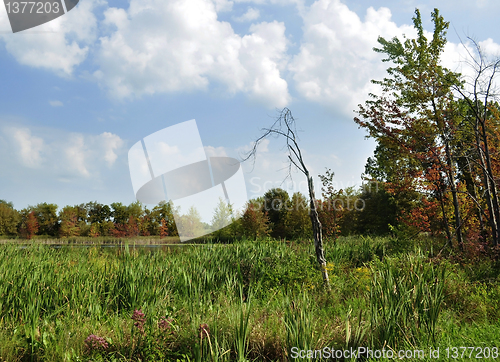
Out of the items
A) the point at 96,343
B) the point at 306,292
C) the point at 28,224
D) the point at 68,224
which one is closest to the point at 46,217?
the point at 28,224

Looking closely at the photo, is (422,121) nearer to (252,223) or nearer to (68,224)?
(252,223)

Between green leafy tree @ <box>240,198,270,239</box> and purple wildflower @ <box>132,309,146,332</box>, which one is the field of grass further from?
green leafy tree @ <box>240,198,270,239</box>

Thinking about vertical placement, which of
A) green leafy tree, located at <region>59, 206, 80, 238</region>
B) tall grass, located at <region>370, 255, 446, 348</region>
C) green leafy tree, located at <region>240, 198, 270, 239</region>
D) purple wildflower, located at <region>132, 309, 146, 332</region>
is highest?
green leafy tree, located at <region>59, 206, 80, 238</region>

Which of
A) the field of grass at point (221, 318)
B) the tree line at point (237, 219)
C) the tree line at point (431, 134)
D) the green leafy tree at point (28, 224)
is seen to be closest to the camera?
the field of grass at point (221, 318)

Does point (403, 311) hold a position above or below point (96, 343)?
below

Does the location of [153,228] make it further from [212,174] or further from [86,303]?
[86,303]

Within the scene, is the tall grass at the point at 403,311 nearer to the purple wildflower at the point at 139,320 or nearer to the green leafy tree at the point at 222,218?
the purple wildflower at the point at 139,320

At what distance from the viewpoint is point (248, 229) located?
19.1 m

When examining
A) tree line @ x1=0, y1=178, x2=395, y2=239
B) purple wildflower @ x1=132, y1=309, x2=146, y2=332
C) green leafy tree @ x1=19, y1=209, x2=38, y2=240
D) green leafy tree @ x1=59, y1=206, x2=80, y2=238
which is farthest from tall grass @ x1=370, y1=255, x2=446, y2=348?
green leafy tree @ x1=19, y1=209, x2=38, y2=240

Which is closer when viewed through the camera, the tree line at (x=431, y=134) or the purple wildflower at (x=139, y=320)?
the purple wildflower at (x=139, y=320)

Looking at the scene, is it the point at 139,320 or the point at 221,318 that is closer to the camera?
the point at 139,320

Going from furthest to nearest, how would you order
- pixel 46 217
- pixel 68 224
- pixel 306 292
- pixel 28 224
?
pixel 46 217 < pixel 28 224 < pixel 68 224 < pixel 306 292

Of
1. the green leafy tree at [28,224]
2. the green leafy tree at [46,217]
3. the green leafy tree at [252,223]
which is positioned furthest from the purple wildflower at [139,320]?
the green leafy tree at [46,217]

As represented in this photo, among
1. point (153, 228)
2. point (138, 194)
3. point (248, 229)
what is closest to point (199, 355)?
point (138, 194)
